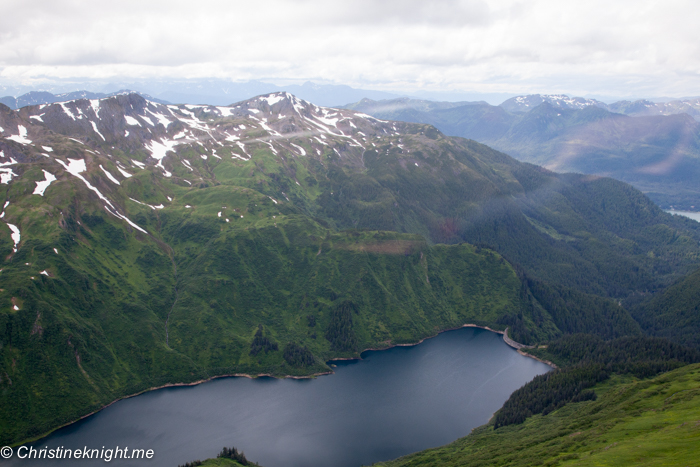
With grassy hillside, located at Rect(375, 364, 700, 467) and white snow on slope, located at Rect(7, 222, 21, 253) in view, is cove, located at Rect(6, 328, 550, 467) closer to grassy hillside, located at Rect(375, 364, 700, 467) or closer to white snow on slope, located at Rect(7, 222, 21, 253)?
grassy hillside, located at Rect(375, 364, 700, 467)

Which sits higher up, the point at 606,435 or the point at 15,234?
the point at 15,234

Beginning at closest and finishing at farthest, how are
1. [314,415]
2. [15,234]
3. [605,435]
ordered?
→ [605,435] → [314,415] → [15,234]

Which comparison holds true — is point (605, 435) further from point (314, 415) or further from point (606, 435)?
point (314, 415)

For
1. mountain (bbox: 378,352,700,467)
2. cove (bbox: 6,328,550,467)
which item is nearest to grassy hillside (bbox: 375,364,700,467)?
mountain (bbox: 378,352,700,467)

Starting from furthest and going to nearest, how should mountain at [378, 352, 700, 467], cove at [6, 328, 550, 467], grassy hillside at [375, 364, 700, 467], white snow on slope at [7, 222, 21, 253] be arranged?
white snow on slope at [7, 222, 21, 253]
cove at [6, 328, 550, 467]
mountain at [378, 352, 700, 467]
grassy hillside at [375, 364, 700, 467]

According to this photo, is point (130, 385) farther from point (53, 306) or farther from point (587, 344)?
point (587, 344)

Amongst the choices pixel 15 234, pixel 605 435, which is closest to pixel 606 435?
pixel 605 435

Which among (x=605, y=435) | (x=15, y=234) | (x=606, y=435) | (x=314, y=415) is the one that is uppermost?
(x=15, y=234)
